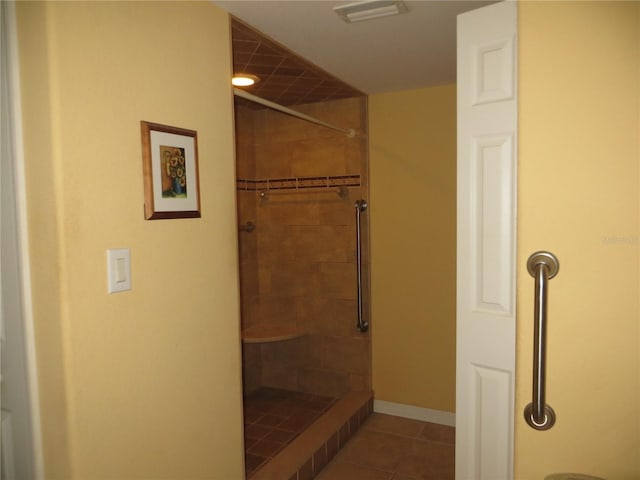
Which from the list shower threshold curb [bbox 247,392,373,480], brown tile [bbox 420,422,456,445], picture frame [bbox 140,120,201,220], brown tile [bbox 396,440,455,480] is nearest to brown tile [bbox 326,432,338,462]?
shower threshold curb [bbox 247,392,373,480]

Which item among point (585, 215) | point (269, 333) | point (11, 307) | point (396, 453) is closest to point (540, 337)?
point (585, 215)

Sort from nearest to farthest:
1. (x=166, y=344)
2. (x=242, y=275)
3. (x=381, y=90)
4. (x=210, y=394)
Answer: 1. (x=166, y=344)
2. (x=210, y=394)
3. (x=381, y=90)
4. (x=242, y=275)

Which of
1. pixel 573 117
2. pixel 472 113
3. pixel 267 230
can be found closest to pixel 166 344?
pixel 472 113

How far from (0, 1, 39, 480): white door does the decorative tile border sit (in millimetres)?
2152

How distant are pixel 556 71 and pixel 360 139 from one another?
212 cm

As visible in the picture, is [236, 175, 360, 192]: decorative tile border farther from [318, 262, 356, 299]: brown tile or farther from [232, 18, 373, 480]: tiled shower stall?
[318, 262, 356, 299]: brown tile

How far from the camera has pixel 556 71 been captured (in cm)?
104

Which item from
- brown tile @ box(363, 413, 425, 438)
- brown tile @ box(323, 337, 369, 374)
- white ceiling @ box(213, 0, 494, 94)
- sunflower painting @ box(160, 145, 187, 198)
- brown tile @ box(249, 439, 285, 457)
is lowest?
brown tile @ box(363, 413, 425, 438)

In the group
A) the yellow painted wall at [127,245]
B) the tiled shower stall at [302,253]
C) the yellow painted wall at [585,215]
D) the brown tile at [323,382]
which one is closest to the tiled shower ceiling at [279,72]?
the tiled shower stall at [302,253]

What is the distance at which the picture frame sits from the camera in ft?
4.75

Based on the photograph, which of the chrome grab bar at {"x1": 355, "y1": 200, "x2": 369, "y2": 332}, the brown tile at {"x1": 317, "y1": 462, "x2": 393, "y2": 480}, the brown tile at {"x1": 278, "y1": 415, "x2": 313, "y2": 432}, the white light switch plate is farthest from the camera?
the chrome grab bar at {"x1": 355, "y1": 200, "x2": 369, "y2": 332}

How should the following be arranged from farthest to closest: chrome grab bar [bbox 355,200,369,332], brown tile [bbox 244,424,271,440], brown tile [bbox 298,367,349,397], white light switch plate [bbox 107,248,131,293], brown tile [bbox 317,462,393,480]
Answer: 1. brown tile [bbox 298,367,349,397]
2. chrome grab bar [bbox 355,200,369,332]
3. brown tile [bbox 244,424,271,440]
4. brown tile [bbox 317,462,393,480]
5. white light switch plate [bbox 107,248,131,293]

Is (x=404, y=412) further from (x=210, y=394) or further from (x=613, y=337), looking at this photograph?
(x=613, y=337)

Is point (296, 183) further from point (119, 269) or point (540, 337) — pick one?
point (540, 337)
